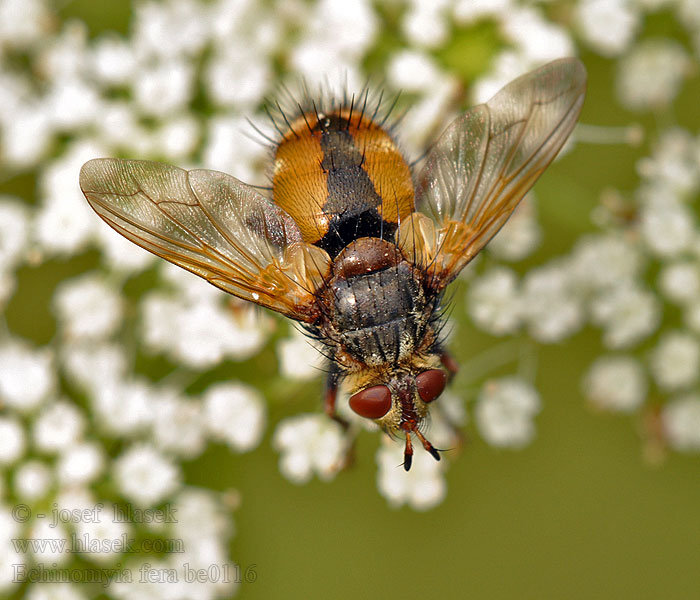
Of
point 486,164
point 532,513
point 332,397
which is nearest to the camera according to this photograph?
point 486,164

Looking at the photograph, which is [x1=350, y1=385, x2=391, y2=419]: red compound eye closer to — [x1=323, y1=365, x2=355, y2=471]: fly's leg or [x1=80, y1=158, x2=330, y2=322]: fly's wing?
[x1=323, y1=365, x2=355, y2=471]: fly's leg

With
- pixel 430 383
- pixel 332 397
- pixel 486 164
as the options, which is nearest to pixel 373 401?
pixel 430 383

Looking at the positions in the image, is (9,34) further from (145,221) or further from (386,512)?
(386,512)

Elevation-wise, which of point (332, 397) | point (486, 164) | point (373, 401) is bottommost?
point (373, 401)

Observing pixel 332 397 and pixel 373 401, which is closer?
pixel 373 401

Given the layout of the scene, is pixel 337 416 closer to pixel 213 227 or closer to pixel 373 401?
pixel 373 401

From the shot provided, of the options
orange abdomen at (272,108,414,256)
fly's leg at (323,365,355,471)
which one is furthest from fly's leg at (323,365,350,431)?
orange abdomen at (272,108,414,256)
